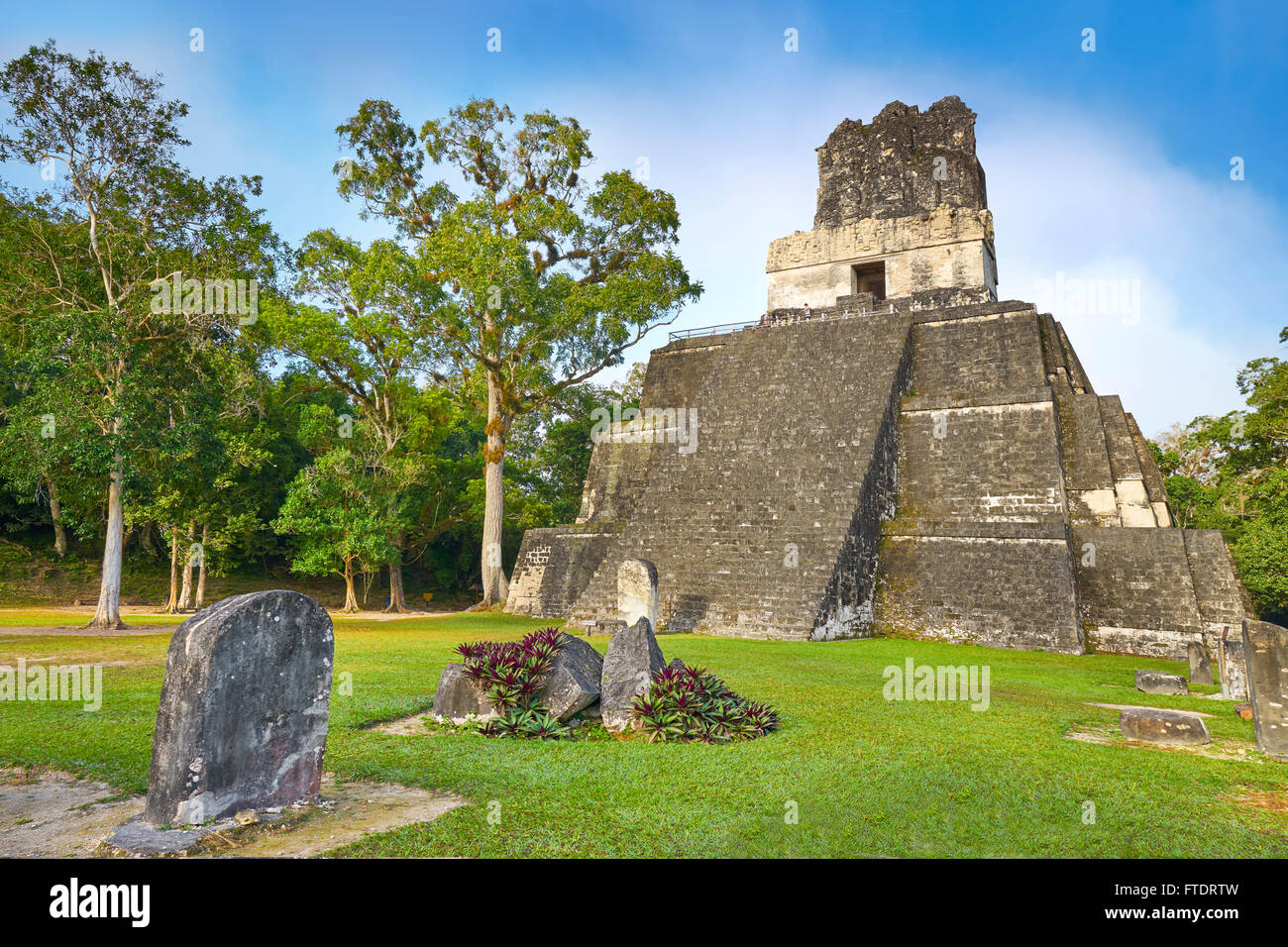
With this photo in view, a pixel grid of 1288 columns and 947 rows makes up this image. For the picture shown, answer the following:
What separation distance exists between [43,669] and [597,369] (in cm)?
1406

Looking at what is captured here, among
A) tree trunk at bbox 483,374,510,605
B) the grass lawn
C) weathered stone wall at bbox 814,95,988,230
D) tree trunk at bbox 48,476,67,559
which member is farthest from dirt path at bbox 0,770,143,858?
weathered stone wall at bbox 814,95,988,230

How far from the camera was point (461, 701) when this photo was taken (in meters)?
5.55

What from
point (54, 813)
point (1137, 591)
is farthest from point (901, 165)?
point (54, 813)

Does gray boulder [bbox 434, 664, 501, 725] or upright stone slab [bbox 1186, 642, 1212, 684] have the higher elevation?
gray boulder [bbox 434, 664, 501, 725]

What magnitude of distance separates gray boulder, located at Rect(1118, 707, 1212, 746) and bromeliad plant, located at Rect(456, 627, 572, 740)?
407 cm

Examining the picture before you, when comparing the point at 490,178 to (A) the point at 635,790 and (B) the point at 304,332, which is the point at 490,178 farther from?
(A) the point at 635,790

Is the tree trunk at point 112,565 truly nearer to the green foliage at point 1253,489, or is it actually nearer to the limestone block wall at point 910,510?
the limestone block wall at point 910,510

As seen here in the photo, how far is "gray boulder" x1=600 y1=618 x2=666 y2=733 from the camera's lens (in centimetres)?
534

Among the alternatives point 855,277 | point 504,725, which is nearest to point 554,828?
point 504,725

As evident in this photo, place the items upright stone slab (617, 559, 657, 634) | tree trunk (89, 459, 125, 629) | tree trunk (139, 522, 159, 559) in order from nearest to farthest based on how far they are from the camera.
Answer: upright stone slab (617, 559, 657, 634) < tree trunk (89, 459, 125, 629) < tree trunk (139, 522, 159, 559)

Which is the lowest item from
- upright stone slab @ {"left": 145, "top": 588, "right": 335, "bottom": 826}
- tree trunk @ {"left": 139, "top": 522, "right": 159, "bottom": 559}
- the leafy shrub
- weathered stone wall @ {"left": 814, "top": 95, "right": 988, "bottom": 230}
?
the leafy shrub

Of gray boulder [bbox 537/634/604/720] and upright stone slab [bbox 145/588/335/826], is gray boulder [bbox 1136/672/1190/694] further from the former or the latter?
upright stone slab [bbox 145/588/335/826]

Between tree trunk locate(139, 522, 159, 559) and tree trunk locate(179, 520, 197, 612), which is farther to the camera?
tree trunk locate(139, 522, 159, 559)

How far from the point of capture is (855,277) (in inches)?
834
